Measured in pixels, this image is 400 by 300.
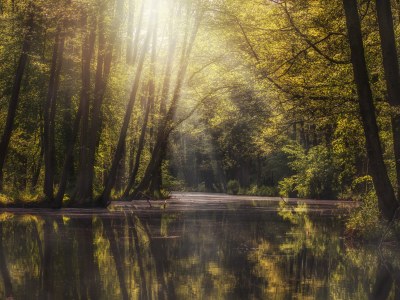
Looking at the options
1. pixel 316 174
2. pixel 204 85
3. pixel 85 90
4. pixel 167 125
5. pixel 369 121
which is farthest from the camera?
pixel 316 174

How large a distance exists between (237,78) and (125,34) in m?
20.9

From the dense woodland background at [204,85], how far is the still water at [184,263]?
3571mm

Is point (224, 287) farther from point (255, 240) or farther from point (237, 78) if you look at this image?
point (237, 78)

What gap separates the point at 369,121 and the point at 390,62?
1.71 metres

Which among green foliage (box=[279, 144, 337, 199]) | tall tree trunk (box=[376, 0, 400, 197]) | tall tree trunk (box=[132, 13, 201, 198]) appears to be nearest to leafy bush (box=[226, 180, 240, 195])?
green foliage (box=[279, 144, 337, 199])

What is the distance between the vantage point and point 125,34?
4541cm

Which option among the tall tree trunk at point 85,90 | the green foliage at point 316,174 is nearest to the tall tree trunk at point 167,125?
the tall tree trunk at point 85,90

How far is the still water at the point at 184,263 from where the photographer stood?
11273 mm

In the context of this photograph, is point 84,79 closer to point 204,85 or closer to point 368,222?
point 204,85

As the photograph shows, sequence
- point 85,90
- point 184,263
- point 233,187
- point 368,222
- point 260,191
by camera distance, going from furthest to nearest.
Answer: point 233,187, point 260,191, point 85,90, point 368,222, point 184,263

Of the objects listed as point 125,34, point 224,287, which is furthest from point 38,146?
point 224,287

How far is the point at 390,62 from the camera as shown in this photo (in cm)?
1917

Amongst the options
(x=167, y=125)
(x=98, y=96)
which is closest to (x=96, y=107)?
(x=98, y=96)

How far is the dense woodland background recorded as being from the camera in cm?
2177
